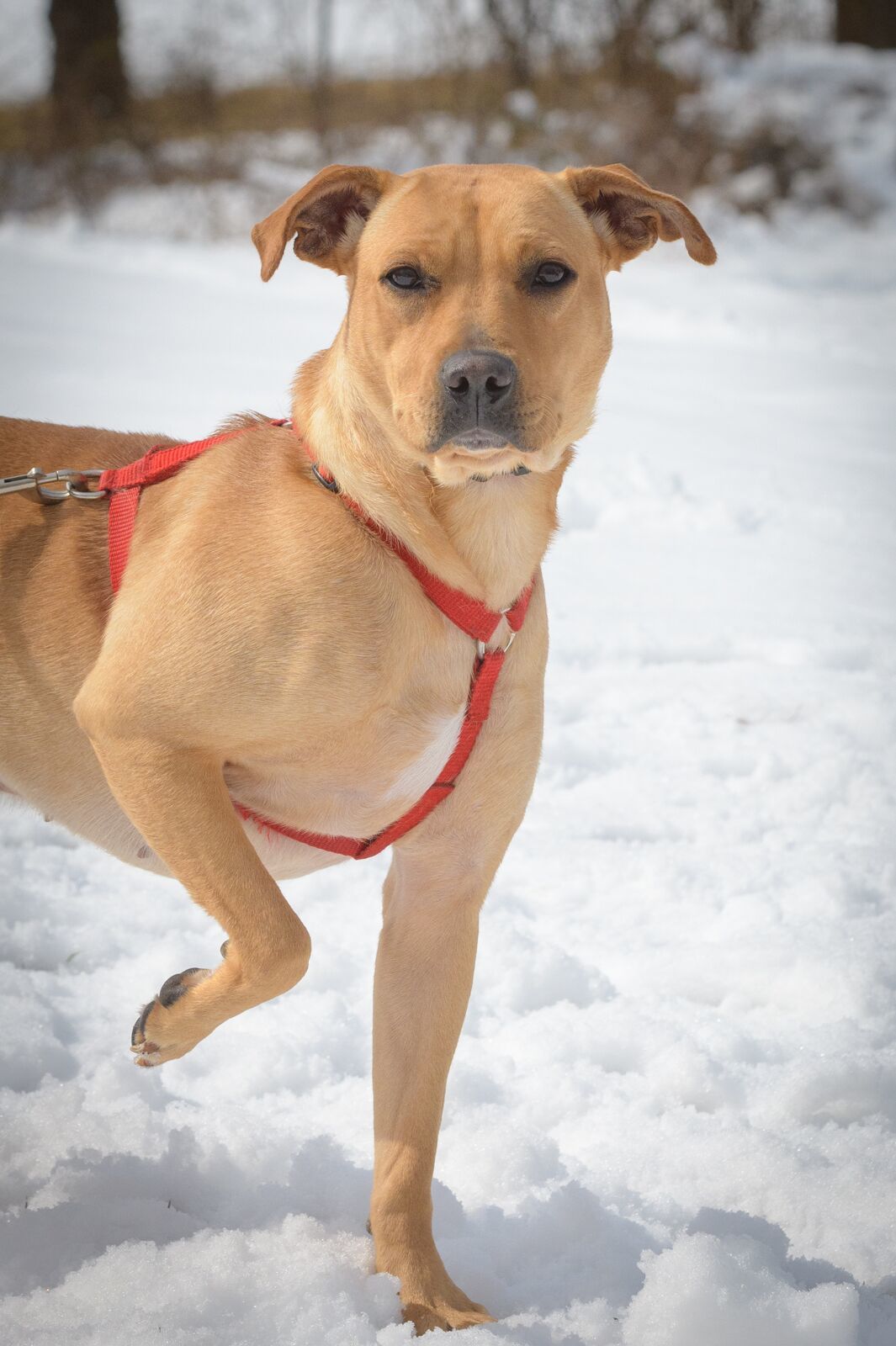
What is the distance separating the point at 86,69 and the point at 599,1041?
16.2 metres

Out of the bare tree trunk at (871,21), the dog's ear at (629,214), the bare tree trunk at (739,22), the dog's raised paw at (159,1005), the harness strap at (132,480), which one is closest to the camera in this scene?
the dog's raised paw at (159,1005)

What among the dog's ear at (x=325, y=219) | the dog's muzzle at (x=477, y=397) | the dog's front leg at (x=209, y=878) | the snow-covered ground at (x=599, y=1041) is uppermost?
the dog's ear at (x=325, y=219)

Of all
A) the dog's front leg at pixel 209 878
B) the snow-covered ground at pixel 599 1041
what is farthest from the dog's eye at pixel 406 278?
the snow-covered ground at pixel 599 1041

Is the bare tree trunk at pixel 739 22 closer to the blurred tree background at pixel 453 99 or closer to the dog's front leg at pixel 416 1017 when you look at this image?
the blurred tree background at pixel 453 99

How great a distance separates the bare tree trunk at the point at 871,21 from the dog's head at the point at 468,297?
1589cm

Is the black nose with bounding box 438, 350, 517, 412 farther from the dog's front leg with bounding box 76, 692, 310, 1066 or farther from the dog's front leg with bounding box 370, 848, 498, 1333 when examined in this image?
the dog's front leg with bounding box 370, 848, 498, 1333

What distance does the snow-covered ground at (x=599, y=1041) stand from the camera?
2404 millimetres

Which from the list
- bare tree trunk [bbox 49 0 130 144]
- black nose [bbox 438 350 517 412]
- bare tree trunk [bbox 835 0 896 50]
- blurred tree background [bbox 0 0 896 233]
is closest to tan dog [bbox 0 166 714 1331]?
black nose [bbox 438 350 517 412]

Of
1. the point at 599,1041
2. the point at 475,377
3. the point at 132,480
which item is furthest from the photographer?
the point at 599,1041

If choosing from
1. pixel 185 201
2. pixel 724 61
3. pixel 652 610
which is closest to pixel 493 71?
pixel 724 61

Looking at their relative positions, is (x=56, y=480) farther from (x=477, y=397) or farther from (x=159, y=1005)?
(x=159, y=1005)

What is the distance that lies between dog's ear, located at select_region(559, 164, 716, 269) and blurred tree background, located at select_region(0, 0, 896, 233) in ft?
37.0

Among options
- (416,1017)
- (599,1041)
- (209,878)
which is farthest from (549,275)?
(599,1041)

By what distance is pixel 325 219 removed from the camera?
9.52 feet
